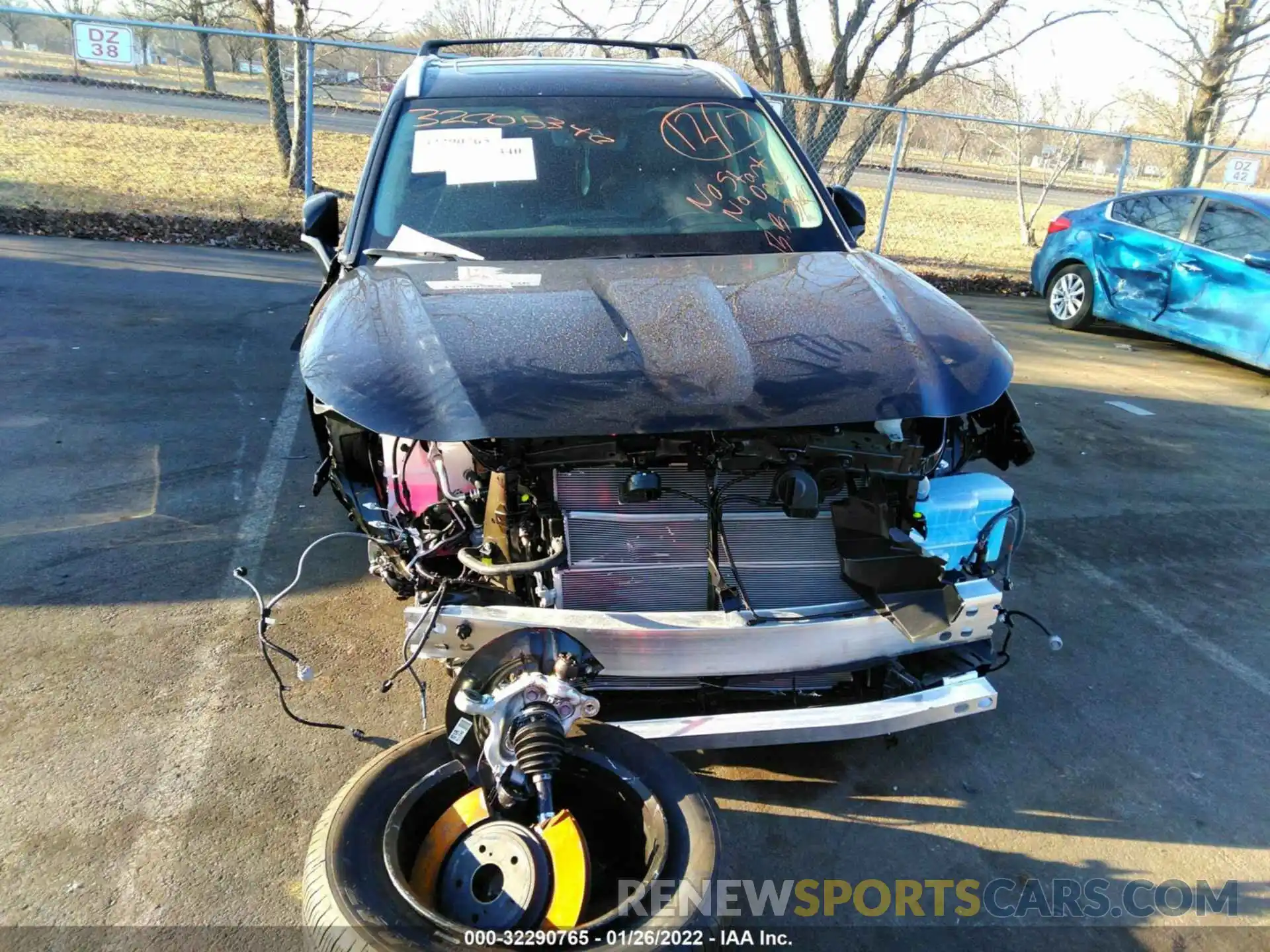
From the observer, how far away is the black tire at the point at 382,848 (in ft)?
6.20

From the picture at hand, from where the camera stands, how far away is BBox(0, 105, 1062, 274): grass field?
11.4 metres

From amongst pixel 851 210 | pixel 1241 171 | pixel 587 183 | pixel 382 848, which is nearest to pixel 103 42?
pixel 587 183

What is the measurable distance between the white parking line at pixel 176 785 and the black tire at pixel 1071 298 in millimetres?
8666

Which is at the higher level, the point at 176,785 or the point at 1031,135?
the point at 1031,135

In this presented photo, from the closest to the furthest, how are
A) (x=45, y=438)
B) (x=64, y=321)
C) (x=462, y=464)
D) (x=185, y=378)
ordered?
(x=462, y=464) < (x=45, y=438) < (x=185, y=378) < (x=64, y=321)

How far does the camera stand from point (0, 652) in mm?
3252

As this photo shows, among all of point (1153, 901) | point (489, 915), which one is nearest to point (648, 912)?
point (489, 915)

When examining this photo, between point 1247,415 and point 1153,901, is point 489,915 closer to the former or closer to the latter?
point 1153,901

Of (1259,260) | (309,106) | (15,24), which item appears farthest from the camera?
(15,24)

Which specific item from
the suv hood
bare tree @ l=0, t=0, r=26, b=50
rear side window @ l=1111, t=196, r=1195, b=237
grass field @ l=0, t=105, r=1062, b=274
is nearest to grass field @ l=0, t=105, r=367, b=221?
grass field @ l=0, t=105, r=1062, b=274

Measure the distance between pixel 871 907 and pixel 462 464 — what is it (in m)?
1.78

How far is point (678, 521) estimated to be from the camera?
2.66 m

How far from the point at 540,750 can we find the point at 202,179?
14.3 m

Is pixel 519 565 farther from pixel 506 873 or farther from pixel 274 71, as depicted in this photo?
pixel 274 71
